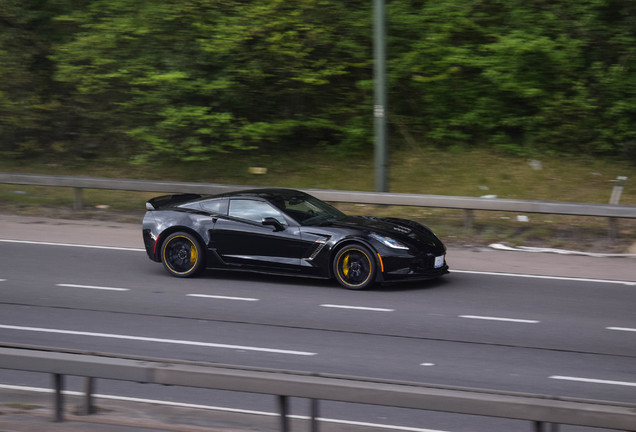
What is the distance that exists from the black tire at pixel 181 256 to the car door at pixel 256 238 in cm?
38

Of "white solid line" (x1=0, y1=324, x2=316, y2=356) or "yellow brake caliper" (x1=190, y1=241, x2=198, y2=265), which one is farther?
"yellow brake caliper" (x1=190, y1=241, x2=198, y2=265)

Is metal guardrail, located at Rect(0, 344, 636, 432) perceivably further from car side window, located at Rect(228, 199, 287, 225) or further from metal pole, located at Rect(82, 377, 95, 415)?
car side window, located at Rect(228, 199, 287, 225)

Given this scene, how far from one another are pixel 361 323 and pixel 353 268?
1622 mm

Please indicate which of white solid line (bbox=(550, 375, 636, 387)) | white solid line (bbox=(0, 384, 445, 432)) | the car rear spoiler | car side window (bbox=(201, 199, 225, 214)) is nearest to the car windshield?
car side window (bbox=(201, 199, 225, 214))

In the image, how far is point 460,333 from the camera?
8555 mm

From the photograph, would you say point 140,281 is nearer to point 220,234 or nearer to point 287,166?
point 220,234

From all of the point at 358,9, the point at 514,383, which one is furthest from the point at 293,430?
the point at 358,9

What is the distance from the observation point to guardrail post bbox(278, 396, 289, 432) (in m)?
4.47

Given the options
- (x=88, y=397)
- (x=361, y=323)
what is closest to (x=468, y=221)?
(x=361, y=323)

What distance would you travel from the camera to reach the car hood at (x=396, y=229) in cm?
1039

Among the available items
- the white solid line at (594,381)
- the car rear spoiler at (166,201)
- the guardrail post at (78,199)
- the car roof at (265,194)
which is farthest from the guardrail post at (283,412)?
the guardrail post at (78,199)

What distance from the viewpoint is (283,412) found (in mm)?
4488

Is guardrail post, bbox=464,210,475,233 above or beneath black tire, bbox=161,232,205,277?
above

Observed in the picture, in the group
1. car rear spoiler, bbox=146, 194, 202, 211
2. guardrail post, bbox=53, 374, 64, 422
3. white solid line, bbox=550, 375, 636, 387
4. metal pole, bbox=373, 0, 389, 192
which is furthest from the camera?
metal pole, bbox=373, 0, 389, 192
